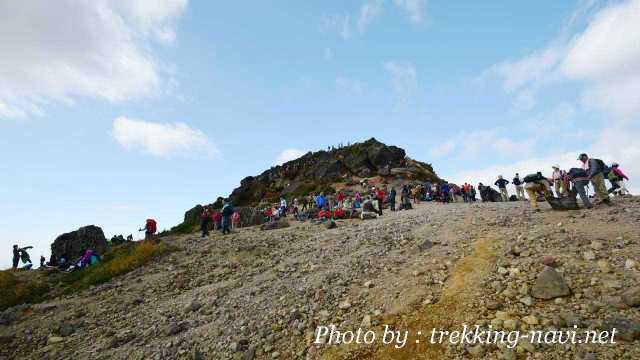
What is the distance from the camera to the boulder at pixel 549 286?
7500mm

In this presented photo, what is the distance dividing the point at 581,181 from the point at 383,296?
10.1 m

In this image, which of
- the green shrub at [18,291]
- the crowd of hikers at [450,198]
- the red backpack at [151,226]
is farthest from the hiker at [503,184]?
the green shrub at [18,291]

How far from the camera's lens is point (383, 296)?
368 inches

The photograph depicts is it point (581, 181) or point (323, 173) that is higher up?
point (323, 173)

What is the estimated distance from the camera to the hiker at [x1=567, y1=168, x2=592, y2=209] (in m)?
13.7

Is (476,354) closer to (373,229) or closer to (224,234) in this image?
(373,229)

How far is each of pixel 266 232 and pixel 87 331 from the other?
38.5 feet

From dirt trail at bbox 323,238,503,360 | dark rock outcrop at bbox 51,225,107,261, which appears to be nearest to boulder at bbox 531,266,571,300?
dirt trail at bbox 323,238,503,360

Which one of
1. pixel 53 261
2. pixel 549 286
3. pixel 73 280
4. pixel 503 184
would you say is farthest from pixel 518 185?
pixel 53 261

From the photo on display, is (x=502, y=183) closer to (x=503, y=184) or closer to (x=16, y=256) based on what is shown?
(x=503, y=184)

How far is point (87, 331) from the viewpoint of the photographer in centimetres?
1212

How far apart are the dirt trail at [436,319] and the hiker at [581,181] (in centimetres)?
699

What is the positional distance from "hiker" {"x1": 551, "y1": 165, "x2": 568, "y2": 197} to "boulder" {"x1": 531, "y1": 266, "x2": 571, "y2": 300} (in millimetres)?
9202

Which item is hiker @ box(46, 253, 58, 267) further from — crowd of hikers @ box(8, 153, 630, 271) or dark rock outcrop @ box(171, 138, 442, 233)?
dark rock outcrop @ box(171, 138, 442, 233)
